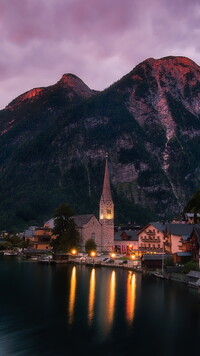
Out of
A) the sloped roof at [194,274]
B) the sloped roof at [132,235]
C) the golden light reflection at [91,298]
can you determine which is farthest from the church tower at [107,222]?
the sloped roof at [194,274]

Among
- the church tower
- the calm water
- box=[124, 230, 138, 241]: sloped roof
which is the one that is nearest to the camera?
the calm water

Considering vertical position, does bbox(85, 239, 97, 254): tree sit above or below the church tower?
below

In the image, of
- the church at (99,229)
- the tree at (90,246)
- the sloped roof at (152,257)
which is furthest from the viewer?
the church at (99,229)

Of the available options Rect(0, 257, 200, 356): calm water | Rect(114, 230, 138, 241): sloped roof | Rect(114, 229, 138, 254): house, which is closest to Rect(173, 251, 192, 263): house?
Rect(0, 257, 200, 356): calm water

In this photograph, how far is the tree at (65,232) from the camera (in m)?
146

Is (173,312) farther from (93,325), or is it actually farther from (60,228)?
(60,228)

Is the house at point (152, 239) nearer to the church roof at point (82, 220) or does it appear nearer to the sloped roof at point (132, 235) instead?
the sloped roof at point (132, 235)

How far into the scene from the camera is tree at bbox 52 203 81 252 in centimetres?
14550

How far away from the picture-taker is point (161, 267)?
104 meters

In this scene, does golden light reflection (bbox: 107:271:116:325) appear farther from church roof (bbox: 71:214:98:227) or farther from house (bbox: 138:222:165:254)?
church roof (bbox: 71:214:98:227)

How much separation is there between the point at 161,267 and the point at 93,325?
48440mm

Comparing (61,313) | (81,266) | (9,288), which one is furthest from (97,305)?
(81,266)

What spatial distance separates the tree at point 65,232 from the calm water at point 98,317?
155ft

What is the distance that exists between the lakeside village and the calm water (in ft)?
24.9
